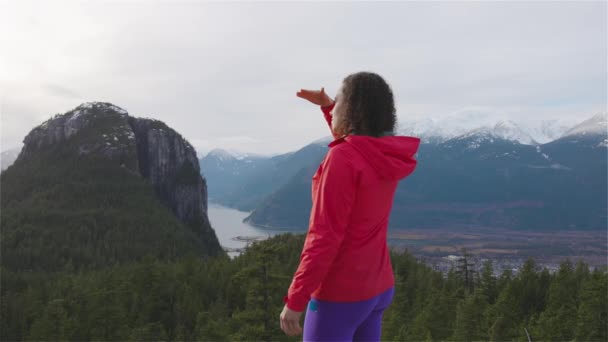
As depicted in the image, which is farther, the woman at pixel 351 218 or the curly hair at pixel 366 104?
the curly hair at pixel 366 104

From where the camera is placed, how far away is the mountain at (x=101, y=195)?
313 feet

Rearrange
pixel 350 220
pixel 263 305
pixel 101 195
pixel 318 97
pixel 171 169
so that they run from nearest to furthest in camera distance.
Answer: pixel 350 220, pixel 318 97, pixel 263 305, pixel 101 195, pixel 171 169

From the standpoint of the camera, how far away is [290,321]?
282 centimetres

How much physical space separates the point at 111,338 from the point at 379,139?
1231 inches

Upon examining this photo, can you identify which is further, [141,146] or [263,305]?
[141,146]

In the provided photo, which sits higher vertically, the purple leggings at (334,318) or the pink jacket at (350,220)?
the pink jacket at (350,220)

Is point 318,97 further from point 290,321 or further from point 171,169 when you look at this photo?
point 171,169

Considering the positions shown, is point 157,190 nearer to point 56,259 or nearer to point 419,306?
point 56,259

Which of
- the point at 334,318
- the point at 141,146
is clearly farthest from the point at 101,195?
the point at 334,318

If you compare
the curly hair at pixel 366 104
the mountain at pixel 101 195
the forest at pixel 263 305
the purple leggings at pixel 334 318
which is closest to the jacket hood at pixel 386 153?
the curly hair at pixel 366 104

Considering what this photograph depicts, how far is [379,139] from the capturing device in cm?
292

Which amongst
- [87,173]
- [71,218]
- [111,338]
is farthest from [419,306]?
[87,173]

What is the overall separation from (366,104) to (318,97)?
989 millimetres

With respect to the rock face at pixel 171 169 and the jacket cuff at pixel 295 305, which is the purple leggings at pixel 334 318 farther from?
the rock face at pixel 171 169
